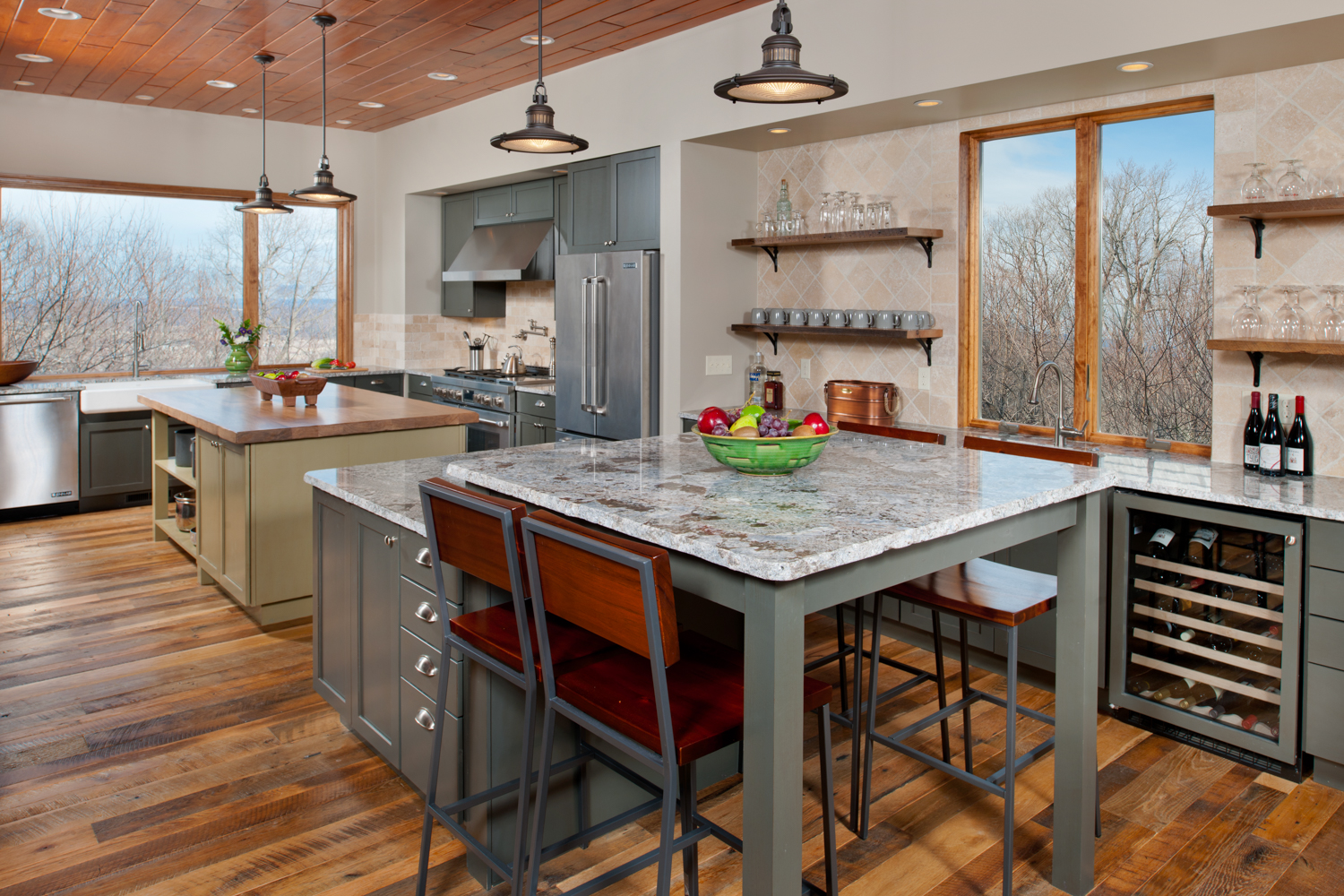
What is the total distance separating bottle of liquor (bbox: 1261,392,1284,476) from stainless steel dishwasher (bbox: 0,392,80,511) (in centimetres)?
671

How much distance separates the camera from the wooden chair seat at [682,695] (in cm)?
170

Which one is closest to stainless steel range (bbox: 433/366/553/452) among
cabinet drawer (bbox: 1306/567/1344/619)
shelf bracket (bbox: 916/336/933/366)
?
shelf bracket (bbox: 916/336/933/366)

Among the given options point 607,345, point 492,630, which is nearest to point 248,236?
point 607,345

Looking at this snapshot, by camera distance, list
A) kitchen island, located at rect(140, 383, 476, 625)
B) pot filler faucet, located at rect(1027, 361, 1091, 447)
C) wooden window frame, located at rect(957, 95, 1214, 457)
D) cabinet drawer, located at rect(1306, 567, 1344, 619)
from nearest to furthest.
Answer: cabinet drawer, located at rect(1306, 567, 1344, 619) < wooden window frame, located at rect(957, 95, 1214, 457) < pot filler faucet, located at rect(1027, 361, 1091, 447) < kitchen island, located at rect(140, 383, 476, 625)

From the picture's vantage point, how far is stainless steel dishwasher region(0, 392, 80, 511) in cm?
593

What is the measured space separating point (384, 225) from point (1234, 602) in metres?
6.82

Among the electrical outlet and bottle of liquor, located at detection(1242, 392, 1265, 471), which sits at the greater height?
the electrical outlet

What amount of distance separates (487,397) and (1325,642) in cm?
511

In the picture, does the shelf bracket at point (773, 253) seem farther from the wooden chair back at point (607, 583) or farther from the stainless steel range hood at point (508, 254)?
the wooden chair back at point (607, 583)

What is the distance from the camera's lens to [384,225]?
775cm

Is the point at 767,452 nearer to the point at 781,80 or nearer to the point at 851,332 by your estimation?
the point at 781,80

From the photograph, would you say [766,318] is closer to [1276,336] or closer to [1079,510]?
[1276,336]

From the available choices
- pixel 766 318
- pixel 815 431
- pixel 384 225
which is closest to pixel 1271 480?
pixel 815 431

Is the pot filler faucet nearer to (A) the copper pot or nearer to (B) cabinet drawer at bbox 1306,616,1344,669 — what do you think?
(A) the copper pot
